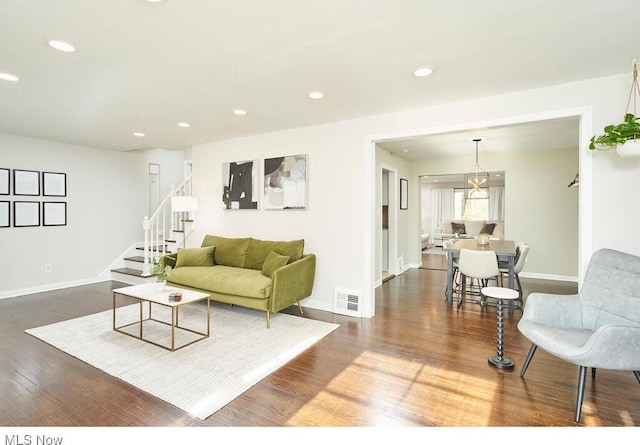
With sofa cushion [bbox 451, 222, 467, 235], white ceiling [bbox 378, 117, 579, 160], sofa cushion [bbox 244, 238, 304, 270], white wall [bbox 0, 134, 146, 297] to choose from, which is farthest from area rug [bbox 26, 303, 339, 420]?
sofa cushion [bbox 451, 222, 467, 235]

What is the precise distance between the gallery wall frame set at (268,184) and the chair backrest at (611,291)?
10.1ft

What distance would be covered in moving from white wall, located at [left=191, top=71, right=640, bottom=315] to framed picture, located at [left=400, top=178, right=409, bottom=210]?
1.53 metres

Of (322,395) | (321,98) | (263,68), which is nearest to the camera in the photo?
(322,395)

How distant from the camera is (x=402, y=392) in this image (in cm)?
231

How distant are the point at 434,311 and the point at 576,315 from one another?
1910mm

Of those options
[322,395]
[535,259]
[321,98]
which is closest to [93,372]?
[322,395]

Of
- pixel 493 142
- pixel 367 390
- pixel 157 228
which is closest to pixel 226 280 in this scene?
pixel 367 390

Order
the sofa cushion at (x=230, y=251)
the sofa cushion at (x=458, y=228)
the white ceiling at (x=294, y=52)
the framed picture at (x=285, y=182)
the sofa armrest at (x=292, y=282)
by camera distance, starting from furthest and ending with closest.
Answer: the sofa cushion at (x=458, y=228) → the sofa cushion at (x=230, y=251) → the framed picture at (x=285, y=182) → the sofa armrest at (x=292, y=282) → the white ceiling at (x=294, y=52)

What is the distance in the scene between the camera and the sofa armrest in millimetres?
3668

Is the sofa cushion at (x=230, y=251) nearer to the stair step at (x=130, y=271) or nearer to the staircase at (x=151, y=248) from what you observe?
the staircase at (x=151, y=248)

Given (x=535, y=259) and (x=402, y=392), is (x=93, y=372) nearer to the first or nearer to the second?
(x=402, y=392)

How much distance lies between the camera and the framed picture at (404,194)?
7117 millimetres

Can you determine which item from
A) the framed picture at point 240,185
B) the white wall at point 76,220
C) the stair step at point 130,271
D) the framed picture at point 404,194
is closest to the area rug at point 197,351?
the framed picture at point 240,185

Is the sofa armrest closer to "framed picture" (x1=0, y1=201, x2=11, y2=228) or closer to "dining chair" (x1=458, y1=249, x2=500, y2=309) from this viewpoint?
"dining chair" (x1=458, y1=249, x2=500, y2=309)
